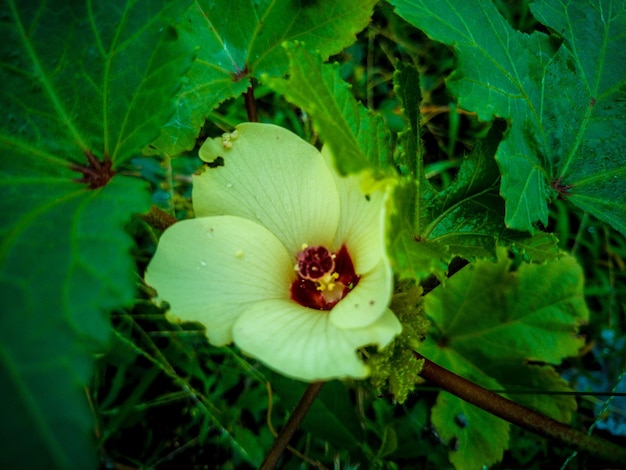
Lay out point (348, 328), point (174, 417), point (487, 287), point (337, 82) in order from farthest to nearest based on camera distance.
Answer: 1. point (174, 417)
2. point (487, 287)
3. point (337, 82)
4. point (348, 328)

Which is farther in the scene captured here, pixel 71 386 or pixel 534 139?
pixel 534 139

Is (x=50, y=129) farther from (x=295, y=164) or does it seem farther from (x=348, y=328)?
(x=348, y=328)

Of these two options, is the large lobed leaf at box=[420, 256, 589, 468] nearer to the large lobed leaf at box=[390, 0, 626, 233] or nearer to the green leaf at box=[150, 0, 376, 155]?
the large lobed leaf at box=[390, 0, 626, 233]

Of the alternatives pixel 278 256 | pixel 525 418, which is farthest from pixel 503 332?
pixel 278 256

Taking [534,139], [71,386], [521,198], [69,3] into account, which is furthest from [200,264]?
[534,139]

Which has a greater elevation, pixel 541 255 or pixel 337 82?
pixel 337 82

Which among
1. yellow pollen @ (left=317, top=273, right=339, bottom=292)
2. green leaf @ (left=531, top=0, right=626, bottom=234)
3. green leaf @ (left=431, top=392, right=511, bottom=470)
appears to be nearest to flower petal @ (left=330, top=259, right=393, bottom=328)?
yellow pollen @ (left=317, top=273, right=339, bottom=292)

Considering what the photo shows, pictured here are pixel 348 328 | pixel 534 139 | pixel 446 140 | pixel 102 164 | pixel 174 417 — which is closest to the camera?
pixel 348 328
